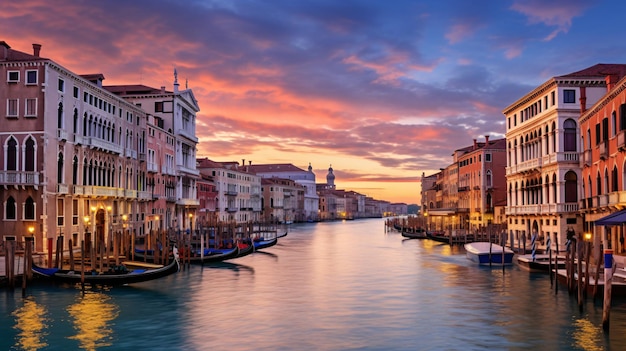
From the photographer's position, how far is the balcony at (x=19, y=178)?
24844mm

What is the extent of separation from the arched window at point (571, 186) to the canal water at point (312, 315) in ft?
28.0

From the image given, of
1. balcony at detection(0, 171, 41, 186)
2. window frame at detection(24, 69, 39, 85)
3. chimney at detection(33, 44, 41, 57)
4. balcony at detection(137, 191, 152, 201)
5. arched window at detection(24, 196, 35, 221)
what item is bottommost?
arched window at detection(24, 196, 35, 221)

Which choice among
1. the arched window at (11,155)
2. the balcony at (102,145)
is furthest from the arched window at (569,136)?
the arched window at (11,155)

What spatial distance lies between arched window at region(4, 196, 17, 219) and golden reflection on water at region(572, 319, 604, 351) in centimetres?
2077

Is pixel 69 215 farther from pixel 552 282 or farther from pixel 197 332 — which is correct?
pixel 552 282

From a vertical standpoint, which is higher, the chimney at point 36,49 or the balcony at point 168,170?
the chimney at point 36,49

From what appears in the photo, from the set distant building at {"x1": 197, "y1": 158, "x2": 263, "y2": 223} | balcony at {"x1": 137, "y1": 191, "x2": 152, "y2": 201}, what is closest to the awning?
balcony at {"x1": 137, "y1": 191, "x2": 152, "y2": 201}

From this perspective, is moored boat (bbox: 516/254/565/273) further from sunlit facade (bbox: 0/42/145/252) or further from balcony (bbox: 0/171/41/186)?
balcony (bbox: 0/171/41/186)

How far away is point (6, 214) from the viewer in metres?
25.3

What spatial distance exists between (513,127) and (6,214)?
28939 millimetres

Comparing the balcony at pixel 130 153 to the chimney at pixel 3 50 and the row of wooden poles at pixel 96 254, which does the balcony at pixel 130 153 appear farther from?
the chimney at pixel 3 50

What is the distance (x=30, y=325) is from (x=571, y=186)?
2578 centimetres

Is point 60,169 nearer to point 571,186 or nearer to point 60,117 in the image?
point 60,117

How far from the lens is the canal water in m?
13.4
